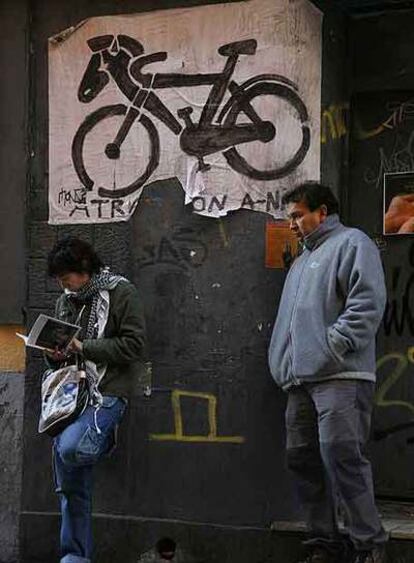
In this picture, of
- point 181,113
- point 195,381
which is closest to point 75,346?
point 195,381

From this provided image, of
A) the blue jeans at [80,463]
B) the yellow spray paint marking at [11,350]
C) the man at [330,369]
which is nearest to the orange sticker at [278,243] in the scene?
the man at [330,369]

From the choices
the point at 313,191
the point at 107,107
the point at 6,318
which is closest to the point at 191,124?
the point at 107,107

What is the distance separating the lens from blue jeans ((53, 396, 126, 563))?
593 centimetres

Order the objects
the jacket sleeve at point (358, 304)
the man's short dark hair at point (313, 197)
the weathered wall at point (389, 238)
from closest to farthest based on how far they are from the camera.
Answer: the jacket sleeve at point (358, 304)
the man's short dark hair at point (313, 197)
the weathered wall at point (389, 238)

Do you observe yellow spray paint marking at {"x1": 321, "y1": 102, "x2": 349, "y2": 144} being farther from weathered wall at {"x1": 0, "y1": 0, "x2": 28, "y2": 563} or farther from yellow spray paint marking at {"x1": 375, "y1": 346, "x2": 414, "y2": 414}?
weathered wall at {"x1": 0, "y1": 0, "x2": 28, "y2": 563}

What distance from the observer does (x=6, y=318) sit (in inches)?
281

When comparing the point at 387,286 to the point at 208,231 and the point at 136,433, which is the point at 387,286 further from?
the point at 136,433

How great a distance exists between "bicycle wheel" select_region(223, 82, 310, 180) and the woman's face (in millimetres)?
1128

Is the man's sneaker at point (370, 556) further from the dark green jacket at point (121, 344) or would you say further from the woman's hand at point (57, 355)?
the woman's hand at point (57, 355)

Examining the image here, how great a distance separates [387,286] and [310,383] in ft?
4.02

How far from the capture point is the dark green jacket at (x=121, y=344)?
236 inches

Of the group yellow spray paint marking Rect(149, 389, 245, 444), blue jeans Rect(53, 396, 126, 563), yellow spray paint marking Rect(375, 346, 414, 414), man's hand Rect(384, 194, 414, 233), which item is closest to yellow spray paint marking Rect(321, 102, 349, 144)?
man's hand Rect(384, 194, 414, 233)

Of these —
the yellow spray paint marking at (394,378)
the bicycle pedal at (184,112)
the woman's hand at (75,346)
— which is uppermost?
the bicycle pedal at (184,112)

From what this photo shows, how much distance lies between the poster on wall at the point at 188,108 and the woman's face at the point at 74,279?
2.64 ft
